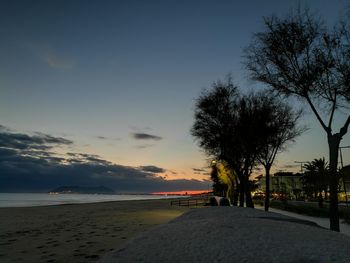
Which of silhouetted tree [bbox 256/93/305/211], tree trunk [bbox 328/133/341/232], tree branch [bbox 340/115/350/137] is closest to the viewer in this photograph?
tree trunk [bbox 328/133/341/232]

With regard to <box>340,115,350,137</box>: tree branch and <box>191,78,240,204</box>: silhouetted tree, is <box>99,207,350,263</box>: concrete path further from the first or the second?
<box>191,78,240,204</box>: silhouetted tree

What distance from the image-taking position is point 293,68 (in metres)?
14.4

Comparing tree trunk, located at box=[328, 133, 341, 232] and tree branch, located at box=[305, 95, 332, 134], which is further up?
tree branch, located at box=[305, 95, 332, 134]

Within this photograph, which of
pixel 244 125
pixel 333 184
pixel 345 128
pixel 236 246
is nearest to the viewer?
pixel 236 246

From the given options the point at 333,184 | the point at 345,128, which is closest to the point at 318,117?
the point at 345,128

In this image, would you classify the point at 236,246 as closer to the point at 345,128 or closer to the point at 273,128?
the point at 345,128

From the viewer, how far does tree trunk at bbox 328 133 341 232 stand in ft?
39.6

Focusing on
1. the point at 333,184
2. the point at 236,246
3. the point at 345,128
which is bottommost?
the point at 236,246

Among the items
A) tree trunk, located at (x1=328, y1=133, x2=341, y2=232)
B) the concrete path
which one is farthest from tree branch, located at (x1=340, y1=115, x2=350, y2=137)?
the concrete path

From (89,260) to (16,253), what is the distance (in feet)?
12.8

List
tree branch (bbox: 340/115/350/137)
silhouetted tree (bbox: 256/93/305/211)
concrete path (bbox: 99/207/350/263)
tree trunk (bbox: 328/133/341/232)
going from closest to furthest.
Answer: concrete path (bbox: 99/207/350/263), tree trunk (bbox: 328/133/341/232), tree branch (bbox: 340/115/350/137), silhouetted tree (bbox: 256/93/305/211)

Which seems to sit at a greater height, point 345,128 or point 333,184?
point 345,128

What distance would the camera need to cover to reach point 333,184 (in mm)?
12406

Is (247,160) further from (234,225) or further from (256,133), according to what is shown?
(234,225)
